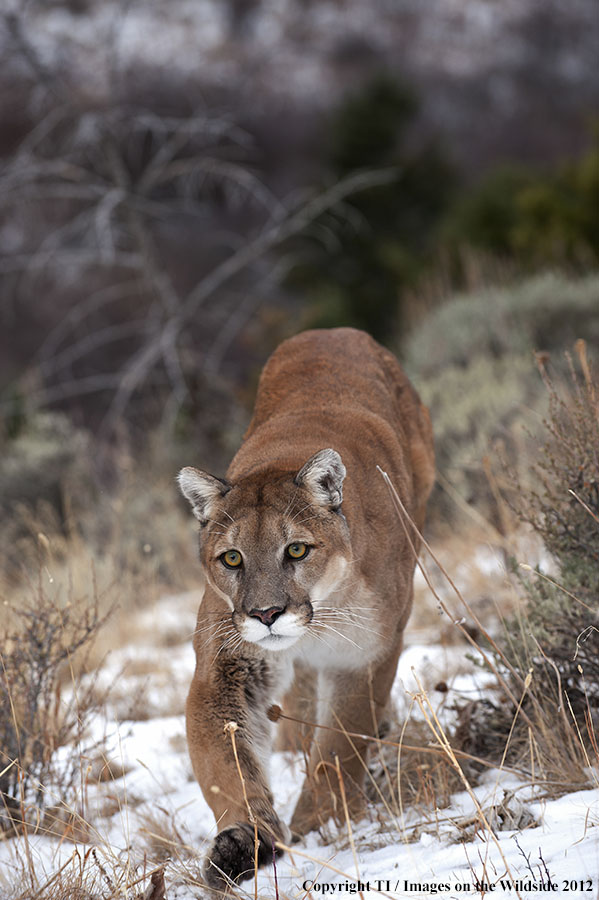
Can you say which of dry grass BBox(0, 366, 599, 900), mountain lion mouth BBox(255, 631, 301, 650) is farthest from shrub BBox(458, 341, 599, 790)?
mountain lion mouth BBox(255, 631, 301, 650)

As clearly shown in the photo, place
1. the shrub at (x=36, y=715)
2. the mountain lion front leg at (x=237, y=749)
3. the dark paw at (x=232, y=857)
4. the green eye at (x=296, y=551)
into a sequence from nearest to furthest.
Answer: the dark paw at (x=232, y=857) → the mountain lion front leg at (x=237, y=749) → the green eye at (x=296, y=551) → the shrub at (x=36, y=715)

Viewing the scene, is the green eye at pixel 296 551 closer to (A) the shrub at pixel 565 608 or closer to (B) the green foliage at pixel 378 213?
(A) the shrub at pixel 565 608

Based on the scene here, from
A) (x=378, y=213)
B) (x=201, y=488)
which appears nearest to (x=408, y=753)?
(x=201, y=488)

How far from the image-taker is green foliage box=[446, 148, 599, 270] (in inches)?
519

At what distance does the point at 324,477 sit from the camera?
3086 millimetres

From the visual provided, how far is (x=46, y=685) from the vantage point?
11.9 feet

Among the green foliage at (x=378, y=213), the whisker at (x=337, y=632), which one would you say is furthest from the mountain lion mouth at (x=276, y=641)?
the green foliage at (x=378, y=213)

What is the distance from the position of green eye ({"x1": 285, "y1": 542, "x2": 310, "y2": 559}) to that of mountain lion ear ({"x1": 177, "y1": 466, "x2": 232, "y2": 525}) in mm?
333

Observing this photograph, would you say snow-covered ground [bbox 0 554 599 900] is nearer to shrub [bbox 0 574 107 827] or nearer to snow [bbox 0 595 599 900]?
snow [bbox 0 595 599 900]

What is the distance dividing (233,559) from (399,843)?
100cm

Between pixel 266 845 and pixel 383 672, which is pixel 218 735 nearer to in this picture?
pixel 266 845

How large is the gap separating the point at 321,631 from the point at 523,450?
3085 mm

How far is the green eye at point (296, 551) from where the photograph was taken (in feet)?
9.77

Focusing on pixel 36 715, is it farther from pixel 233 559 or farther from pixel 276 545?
pixel 276 545
